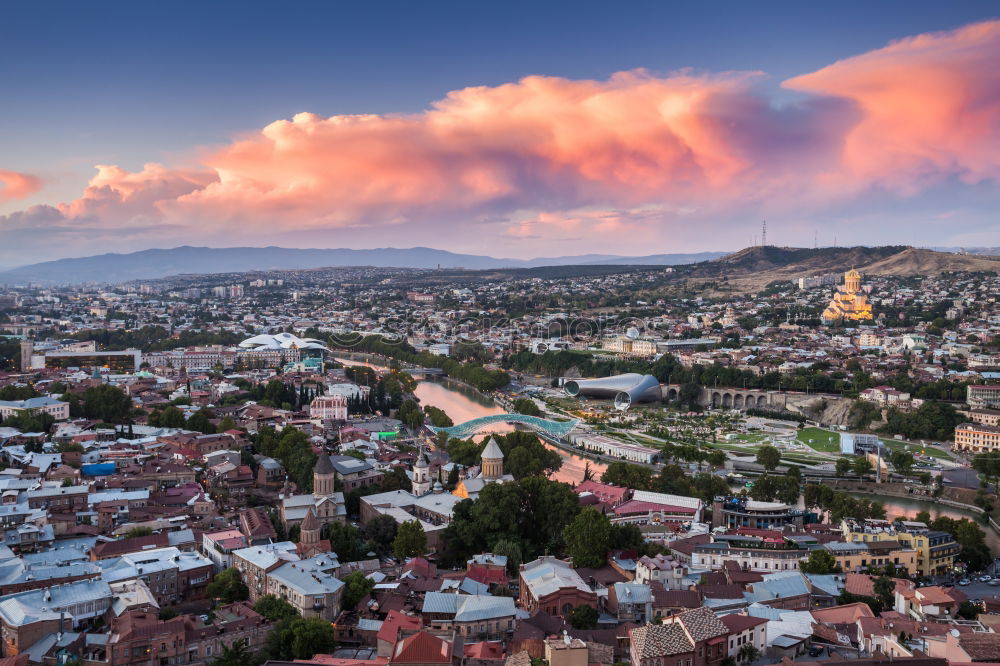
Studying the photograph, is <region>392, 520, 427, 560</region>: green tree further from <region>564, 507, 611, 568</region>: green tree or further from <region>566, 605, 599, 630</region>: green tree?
<region>566, 605, 599, 630</region>: green tree

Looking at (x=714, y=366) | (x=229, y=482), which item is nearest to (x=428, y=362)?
(x=714, y=366)

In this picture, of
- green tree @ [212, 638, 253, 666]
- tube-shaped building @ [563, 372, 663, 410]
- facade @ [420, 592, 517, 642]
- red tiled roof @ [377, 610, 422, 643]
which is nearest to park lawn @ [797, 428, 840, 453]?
tube-shaped building @ [563, 372, 663, 410]

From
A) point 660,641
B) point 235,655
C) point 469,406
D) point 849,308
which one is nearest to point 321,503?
point 235,655

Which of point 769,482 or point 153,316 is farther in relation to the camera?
point 153,316

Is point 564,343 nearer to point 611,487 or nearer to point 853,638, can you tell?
point 611,487

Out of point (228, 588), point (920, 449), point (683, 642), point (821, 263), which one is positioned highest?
point (821, 263)

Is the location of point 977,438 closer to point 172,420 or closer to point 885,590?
point 885,590
